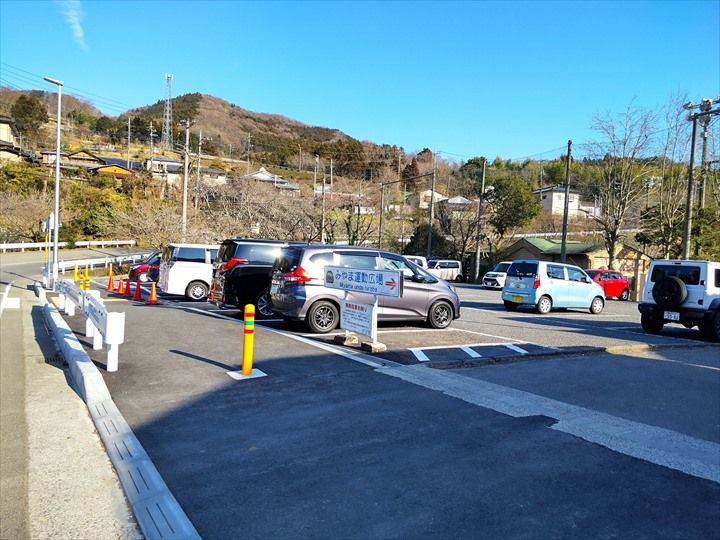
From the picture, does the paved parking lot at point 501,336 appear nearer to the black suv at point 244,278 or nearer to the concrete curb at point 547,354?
the concrete curb at point 547,354

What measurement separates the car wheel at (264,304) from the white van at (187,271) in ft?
16.8

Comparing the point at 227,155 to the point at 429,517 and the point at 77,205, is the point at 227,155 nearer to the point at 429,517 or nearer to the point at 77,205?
the point at 77,205

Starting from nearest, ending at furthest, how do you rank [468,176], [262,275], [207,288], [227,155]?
[262,275], [207,288], [468,176], [227,155]

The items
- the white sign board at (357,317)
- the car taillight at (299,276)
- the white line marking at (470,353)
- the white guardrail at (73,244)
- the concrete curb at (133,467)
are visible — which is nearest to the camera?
the concrete curb at (133,467)

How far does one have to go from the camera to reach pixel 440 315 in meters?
12.9

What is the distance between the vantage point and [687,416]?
6.86m

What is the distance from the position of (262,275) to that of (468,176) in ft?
220

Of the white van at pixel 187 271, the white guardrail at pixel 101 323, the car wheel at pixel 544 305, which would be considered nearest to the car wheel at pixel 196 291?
the white van at pixel 187 271

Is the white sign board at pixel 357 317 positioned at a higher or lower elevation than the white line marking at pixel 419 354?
higher

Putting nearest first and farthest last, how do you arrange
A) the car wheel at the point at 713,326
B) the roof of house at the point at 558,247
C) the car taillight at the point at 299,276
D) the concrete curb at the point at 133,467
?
1. the concrete curb at the point at 133,467
2. the car taillight at the point at 299,276
3. the car wheel at the point at 713,326
4. the roof of house at the point at 558,247

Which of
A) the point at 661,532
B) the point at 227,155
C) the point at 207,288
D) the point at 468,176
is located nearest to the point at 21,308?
the point at 207,288

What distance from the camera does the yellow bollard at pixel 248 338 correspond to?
7.62 m

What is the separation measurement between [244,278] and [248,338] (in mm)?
7210

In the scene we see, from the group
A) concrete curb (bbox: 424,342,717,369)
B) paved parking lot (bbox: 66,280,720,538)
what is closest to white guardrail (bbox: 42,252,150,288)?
paved parking lot (bbox: 66,280,720,538)
